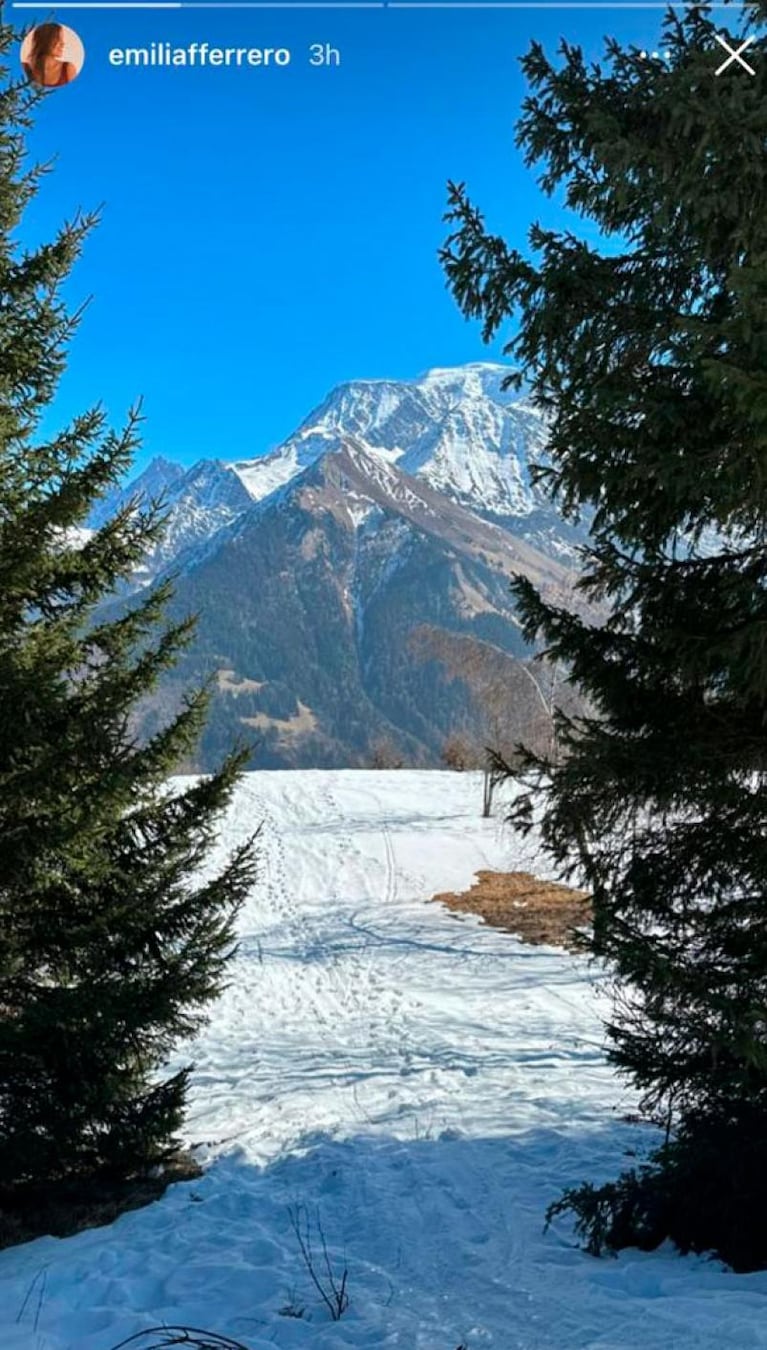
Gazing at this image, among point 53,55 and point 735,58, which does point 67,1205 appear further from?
point 735,58

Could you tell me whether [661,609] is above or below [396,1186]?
above

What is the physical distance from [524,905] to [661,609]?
53.4 feet

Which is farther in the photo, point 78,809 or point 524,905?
point 524,905

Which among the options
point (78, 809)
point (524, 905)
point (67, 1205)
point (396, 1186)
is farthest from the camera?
point (524, 905)

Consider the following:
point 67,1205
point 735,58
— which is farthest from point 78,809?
point 735,58

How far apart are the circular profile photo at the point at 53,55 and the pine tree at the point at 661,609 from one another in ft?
6.45

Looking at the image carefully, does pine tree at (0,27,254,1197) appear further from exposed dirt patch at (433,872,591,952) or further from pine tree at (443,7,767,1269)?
exposed dirt patch at (433,872,591,952)

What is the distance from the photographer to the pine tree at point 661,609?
360 cm

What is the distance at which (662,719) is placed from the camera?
4430mm

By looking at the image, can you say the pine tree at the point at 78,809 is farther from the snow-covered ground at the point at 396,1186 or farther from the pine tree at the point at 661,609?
the pine tree at the point at 661,609

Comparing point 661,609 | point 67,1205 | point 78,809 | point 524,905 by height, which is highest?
point 661,609

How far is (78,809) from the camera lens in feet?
17.7

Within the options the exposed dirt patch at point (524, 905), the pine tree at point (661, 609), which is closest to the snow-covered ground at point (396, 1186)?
the pine tree at point (661, 609)

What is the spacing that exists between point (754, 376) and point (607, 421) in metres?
0.91
